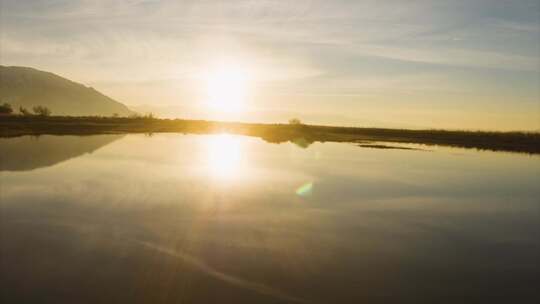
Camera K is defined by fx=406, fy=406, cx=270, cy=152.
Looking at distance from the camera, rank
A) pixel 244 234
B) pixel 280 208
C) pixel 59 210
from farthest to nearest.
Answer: pixel 280 208 → pixel 59 210 → pixel 244 234

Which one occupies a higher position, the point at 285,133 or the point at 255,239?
the point at 285,133

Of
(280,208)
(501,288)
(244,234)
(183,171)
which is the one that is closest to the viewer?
(501,288)

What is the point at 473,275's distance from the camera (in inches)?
411

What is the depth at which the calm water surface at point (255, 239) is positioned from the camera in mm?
8922

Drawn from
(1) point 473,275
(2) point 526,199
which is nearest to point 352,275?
(1) point 473,275

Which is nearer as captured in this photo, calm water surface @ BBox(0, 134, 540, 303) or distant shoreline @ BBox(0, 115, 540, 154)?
calm water surface @ BBox(0, 134, 540, 303)

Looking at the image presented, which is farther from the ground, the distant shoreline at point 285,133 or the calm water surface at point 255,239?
the distant shoreline at point 285,133

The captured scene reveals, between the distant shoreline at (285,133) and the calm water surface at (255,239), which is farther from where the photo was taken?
the distant shoreline at (285,133)

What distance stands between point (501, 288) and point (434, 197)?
40.8 feet

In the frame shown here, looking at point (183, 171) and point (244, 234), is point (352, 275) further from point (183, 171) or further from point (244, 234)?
point (183, 171)

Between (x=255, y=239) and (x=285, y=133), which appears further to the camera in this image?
(x=285, y=133)

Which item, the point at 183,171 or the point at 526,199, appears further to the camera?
the point at 183,171

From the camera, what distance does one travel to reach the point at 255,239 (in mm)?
12570

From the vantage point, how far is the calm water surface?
8.92 m
